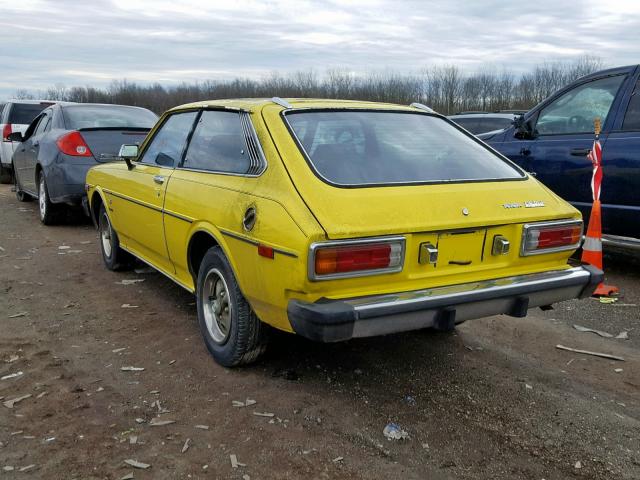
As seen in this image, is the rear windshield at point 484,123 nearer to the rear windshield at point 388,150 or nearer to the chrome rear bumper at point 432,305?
the rear windshield at point 388,150

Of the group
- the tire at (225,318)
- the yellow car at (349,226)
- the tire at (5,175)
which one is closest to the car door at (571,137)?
the yellow car at (349,226)

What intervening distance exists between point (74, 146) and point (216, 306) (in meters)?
5.23

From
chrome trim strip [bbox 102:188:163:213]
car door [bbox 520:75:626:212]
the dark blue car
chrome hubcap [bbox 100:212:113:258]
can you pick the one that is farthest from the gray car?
car door [bbox 520:75:626:212]

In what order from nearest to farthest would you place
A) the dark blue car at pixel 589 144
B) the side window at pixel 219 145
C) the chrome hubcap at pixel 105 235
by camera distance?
1. the side window at pixel 219 145
2. the dark blue car at pixel 589 144
3. the chrome hubcap at pixel 105 235

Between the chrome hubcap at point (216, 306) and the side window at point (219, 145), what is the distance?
2.19 ft

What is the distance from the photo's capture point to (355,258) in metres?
2.91

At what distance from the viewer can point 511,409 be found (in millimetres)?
3275

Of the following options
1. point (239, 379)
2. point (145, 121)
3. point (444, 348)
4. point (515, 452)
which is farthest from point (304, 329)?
point (145, 121)

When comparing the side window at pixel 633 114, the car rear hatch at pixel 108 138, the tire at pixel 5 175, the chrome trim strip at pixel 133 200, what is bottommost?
the tire at pixel 5 175

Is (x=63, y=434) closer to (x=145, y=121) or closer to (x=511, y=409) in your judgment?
(x=511, y=409)

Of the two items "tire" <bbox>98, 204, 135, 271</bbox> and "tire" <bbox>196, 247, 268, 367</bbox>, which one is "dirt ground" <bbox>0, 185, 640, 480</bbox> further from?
"tire" <bbox>98, 204, 135, 271</bbox>

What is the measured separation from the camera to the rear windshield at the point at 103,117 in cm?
848

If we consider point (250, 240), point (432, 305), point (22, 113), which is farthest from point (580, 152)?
point (22, 113)

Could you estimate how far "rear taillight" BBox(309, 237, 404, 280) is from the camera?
285 centimetres
